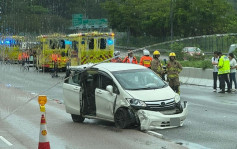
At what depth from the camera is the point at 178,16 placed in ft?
198

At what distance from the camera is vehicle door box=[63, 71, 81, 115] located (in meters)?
15.9

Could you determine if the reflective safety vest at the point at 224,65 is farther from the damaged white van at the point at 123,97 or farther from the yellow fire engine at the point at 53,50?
the yellow fire engine at the point at 53,50

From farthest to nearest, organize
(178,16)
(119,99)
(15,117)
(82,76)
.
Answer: (178,16) < (15,117) < (82,76) < (119,99)

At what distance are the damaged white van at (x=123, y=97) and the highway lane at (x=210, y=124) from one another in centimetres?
43

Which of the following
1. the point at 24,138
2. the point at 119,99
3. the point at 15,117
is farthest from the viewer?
the point at 15,117

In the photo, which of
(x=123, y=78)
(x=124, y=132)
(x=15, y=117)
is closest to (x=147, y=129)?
(x=124, y=132)

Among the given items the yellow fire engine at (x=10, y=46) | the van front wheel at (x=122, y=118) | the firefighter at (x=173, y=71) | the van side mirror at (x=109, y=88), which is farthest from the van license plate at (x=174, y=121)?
the yellow fire engine at (x=10, y=46)

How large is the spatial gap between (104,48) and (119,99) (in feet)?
77.0

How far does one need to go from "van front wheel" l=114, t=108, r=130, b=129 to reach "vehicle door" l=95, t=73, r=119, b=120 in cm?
27

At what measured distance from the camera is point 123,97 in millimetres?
14453

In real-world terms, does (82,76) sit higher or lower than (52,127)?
higher

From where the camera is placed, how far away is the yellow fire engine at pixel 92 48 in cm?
3725

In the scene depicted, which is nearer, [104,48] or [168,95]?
[168,95]

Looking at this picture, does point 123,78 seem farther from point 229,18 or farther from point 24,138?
point 229,18
